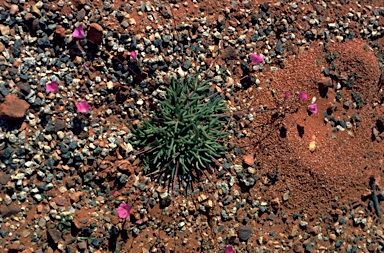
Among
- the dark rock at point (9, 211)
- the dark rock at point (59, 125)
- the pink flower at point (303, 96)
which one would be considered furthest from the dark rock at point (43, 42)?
the pink flower at point (303, 96)

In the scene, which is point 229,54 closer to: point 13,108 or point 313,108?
point 313,108

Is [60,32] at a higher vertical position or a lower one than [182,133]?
higher

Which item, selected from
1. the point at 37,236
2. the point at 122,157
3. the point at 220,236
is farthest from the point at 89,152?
the point at 220,236

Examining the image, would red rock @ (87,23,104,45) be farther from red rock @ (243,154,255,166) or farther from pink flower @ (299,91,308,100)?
pink flower @ (299,91,308,100)

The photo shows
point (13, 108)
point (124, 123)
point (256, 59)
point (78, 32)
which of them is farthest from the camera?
point (256, 59)

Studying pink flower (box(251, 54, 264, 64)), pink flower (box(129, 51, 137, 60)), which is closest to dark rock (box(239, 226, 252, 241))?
pink flower (box(251, 54, 264, 64))

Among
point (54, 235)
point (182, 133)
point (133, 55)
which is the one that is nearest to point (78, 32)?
point (133, 55)

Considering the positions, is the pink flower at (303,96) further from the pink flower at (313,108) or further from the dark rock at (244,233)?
the dark rock at (244,233)
